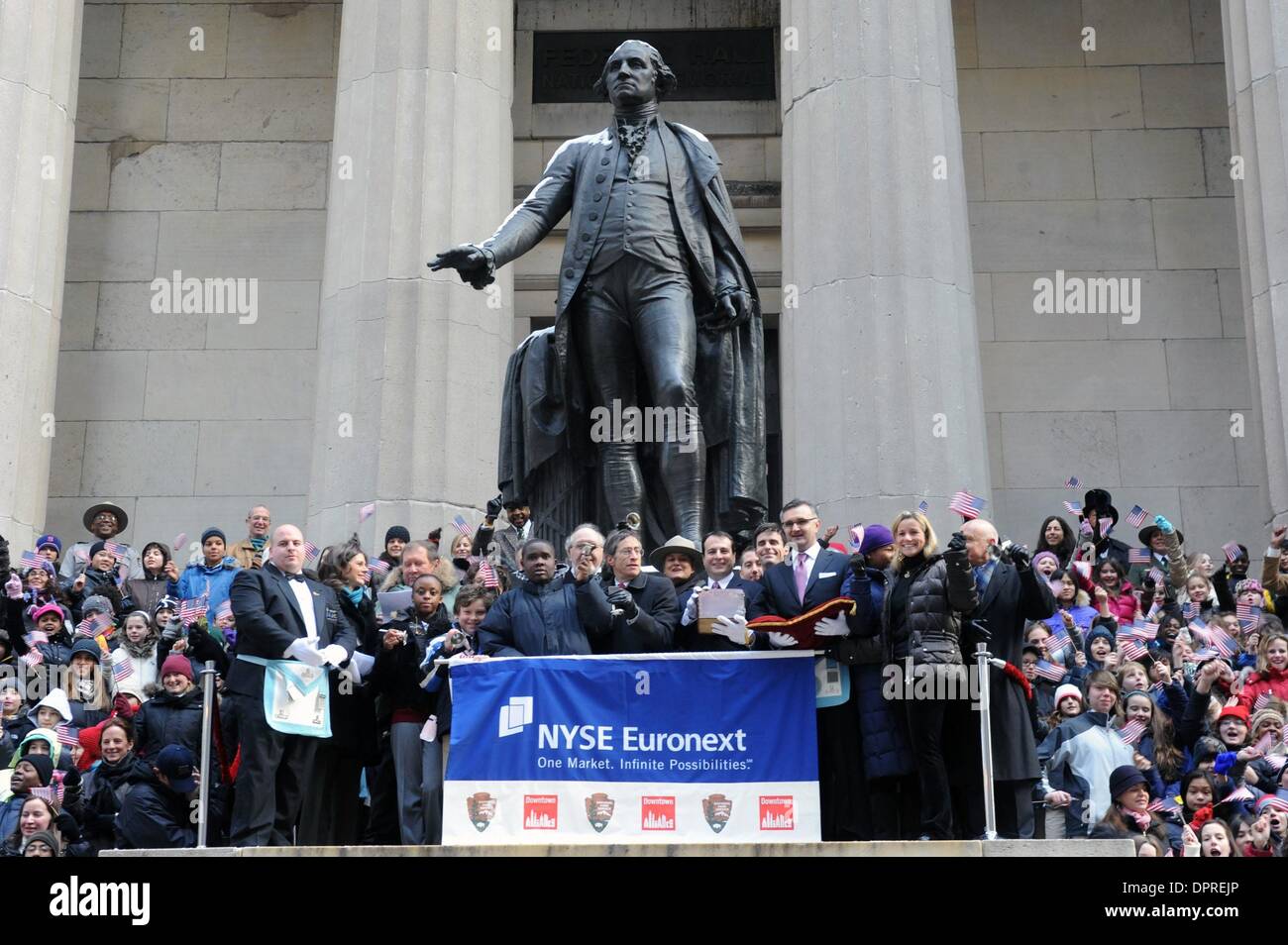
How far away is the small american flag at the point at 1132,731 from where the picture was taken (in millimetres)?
14977

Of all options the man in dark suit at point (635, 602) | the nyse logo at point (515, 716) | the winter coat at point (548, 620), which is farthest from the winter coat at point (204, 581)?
the nyse logo at point (515, 716)

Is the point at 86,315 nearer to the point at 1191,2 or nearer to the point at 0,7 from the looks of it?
the point at 0,7

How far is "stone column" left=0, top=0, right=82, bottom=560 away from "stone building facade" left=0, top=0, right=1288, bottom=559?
5 centimetres

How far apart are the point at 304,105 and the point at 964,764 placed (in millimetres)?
21604

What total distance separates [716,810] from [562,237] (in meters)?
18.6

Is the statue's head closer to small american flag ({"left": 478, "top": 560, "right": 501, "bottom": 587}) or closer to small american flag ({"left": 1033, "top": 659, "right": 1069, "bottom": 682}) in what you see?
small american flag ({"left": 478, "top": 560, "right": 501, "bottom": 587})

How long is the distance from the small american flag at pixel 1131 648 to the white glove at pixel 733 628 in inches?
213

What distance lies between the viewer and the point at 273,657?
41.4 ft

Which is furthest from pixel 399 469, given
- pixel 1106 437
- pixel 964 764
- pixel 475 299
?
pixel 964 764

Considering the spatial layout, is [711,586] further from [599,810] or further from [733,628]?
[599,810]

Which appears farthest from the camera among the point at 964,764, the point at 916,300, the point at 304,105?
the point at 304,105

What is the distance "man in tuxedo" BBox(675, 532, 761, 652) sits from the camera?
1238 centimetres

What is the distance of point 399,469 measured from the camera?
23750mm

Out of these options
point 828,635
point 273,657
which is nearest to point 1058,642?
point 828,635
